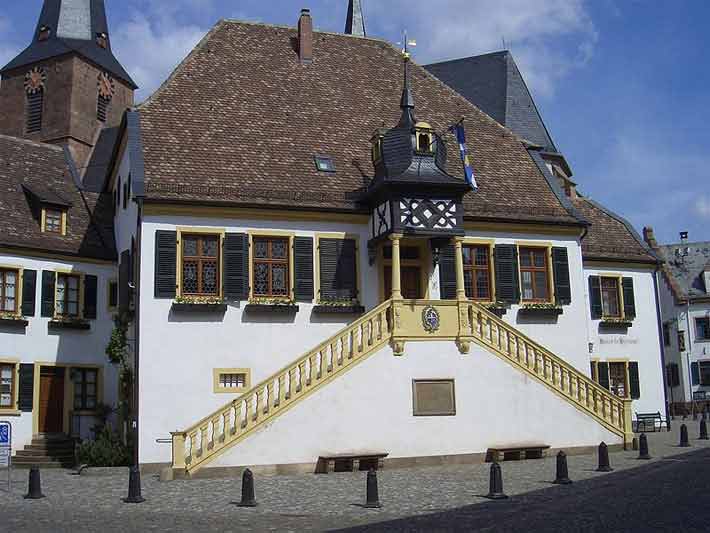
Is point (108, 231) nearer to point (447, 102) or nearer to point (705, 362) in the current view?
point (447, 102)

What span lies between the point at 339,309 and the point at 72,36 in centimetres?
3135

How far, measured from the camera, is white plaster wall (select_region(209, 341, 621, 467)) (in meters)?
18.6

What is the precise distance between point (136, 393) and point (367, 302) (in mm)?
5953

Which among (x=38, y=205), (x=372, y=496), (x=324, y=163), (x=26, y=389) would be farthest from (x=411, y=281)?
(x=38, y=205)

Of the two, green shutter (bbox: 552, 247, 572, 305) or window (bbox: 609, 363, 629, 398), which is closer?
green shutter (bbox: 552, 247, 572, 305)

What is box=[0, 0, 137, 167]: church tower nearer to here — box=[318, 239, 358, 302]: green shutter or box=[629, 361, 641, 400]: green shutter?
box=[318, 239, 358, 302]: green shutter

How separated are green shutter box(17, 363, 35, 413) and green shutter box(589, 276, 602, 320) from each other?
1735cm

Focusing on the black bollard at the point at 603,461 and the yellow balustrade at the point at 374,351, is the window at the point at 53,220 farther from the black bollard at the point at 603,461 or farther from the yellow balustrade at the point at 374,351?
the black bollard at the point at 603,461

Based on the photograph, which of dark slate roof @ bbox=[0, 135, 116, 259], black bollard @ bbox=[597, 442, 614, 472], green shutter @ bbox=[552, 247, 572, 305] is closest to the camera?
black bollard @ bbox=[597, 442, 614, 472]

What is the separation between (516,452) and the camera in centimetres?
2047

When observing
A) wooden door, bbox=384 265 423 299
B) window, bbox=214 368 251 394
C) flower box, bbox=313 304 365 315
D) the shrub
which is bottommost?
the shrub

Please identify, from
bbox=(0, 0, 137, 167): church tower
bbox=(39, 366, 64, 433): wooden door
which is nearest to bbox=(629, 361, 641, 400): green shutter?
bbox=(39, 366, 64, 433): wooden door

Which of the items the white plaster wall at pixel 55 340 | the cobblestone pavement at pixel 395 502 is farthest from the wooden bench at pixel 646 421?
the white plaster wall at pixel 55 340

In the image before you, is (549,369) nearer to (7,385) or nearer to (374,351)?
(374,351)
